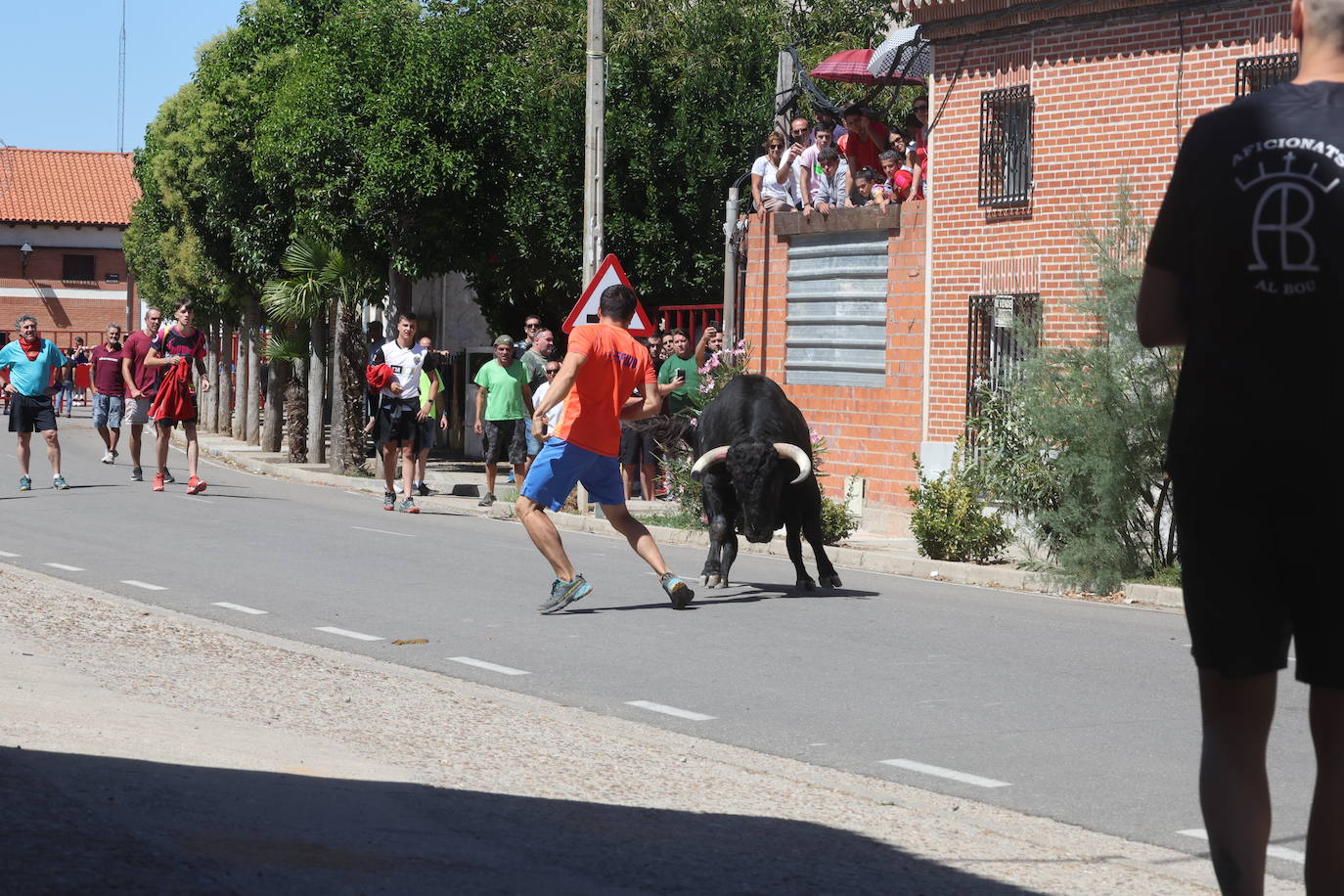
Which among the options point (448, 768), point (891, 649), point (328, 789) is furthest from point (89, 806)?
point (891, 649)

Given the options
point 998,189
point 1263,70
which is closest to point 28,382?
point 998,189

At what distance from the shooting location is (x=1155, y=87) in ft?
60.5

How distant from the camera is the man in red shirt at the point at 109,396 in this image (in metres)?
26.7

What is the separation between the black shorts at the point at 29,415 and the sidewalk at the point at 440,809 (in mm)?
12962

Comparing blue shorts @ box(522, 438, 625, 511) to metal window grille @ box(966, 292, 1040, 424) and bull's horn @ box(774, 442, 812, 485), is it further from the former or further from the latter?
metal window grille @ box(966, 292, 1040, 424)

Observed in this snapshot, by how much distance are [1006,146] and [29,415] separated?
37.0 feet

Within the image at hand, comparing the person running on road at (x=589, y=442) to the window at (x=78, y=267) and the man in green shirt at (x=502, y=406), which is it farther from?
the window at (x=78, y=267)

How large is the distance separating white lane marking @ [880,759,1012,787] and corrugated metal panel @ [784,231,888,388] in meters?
13.9

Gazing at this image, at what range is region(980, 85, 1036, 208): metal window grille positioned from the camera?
19.7 metres

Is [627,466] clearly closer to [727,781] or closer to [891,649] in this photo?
[891,649]

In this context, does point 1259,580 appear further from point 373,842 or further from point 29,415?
point 29,415

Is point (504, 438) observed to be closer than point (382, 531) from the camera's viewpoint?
No

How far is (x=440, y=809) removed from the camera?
232 inches

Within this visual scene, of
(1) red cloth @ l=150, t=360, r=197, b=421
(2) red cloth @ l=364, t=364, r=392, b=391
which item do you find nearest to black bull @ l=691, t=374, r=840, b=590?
(2) red cloth @ l=364, t=364, r=392, b=391
